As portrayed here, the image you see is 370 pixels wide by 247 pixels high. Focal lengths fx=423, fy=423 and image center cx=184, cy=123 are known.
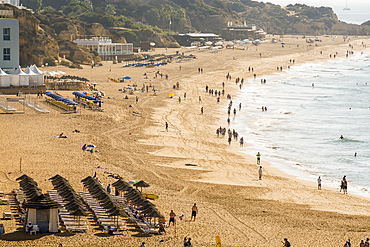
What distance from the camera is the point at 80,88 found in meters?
45.8

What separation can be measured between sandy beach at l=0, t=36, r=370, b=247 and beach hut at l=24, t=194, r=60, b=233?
17.4 inches

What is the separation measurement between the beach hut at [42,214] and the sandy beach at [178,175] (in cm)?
44

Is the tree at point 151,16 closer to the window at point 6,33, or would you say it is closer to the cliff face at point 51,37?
the cliff face at point 51,37

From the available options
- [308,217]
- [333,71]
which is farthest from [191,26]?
[308,217]

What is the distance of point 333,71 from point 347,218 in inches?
2673

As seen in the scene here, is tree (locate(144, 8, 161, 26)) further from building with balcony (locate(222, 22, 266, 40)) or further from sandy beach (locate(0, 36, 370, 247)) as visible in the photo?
sandy beach (locate(0, 36, 370, 247))

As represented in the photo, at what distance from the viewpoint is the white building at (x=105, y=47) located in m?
77.3

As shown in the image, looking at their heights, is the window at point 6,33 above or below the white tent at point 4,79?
above

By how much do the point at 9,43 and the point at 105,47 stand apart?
33049 mm

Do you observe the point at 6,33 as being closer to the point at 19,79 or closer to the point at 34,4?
the point at 19,79

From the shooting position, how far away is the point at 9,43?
1857 inches

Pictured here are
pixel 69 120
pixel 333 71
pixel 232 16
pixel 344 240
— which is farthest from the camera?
pixel 232 16

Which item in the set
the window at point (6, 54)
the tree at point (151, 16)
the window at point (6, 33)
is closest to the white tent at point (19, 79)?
the window at point (6, 54)

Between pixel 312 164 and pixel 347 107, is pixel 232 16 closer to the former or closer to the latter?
pixel 347 107
